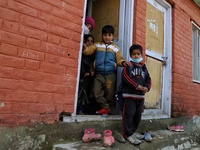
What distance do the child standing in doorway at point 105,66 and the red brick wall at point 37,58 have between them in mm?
514

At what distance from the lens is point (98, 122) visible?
275 centimetres

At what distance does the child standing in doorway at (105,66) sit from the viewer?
9.96 ft

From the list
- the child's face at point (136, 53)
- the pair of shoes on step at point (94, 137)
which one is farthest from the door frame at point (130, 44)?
the child's face at point (136, 53)

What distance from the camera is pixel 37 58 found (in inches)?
87.5

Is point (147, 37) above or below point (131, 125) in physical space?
above

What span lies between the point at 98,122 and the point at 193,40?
432 cm

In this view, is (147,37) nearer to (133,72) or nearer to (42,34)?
(133,72)

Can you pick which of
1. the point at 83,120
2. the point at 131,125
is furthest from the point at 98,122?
the point at 131,125

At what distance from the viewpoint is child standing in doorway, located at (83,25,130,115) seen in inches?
120

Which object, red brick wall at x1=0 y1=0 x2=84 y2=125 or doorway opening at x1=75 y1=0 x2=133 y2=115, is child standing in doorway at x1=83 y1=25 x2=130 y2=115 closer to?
doorway opening at x1=75 y1=0 x2=133 y2=115

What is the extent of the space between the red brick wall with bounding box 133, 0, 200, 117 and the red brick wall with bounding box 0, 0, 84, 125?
2670 millimetres

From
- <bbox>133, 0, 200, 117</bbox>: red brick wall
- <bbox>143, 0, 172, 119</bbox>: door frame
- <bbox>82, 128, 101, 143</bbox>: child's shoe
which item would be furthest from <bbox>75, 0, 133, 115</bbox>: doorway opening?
<bbox>133, 0, 200, 117</bbox>: red brick wall

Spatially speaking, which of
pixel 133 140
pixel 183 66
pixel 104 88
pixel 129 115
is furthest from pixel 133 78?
pixel 183 66

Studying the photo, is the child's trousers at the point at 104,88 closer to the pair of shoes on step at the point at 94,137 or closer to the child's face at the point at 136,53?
the child's face at the point at 136,53
